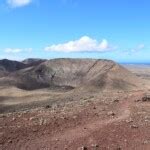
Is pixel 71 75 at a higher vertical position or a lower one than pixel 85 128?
lower

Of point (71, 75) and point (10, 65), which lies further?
point (10, 65)

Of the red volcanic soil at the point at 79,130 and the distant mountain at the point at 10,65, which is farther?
the distant mountain at the point at 10,65

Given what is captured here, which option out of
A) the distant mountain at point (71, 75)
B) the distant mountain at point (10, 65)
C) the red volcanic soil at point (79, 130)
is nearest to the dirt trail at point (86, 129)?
the red volcanic soil at point (79, 130)

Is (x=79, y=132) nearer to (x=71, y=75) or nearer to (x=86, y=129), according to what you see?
(x=86, y=129)

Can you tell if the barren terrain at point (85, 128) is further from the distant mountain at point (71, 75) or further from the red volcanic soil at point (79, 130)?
the distant mountain at point (71, 75)

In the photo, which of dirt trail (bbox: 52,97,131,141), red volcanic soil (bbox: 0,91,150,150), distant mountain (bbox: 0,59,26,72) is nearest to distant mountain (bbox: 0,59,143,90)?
distant mountain (bbox: 0,59,26,72)

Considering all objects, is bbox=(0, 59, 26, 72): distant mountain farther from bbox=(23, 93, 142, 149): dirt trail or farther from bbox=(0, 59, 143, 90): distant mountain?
bbox=(23, 93, 142, 149): dirt trail

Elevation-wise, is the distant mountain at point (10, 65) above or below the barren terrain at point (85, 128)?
below

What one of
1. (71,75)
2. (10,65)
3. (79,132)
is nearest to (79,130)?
(79,132)
